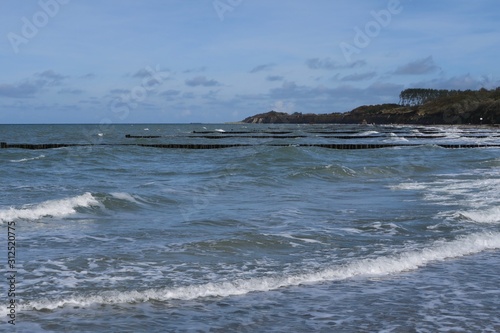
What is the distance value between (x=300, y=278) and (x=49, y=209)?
9.13 metres

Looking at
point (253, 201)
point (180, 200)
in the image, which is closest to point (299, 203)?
point (253, 201)

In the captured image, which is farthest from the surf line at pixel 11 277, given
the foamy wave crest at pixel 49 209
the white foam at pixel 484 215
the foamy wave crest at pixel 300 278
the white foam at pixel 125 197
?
the white foam at pixel 484 215

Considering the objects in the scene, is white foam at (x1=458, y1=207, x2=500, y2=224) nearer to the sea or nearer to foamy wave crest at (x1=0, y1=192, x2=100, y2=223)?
the sea

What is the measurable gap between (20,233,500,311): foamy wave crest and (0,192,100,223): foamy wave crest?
7.40 metres

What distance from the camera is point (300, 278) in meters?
9.04

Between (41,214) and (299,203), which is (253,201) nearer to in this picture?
(299,203)

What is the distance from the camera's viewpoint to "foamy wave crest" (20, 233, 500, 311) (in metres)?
7.86

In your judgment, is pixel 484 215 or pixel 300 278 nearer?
pixel 300 278

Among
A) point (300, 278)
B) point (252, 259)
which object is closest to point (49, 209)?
point (252, 259)

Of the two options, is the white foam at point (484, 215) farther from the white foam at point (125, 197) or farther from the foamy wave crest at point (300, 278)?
the white foam at point (125, 197)

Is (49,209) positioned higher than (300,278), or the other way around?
(49,209)

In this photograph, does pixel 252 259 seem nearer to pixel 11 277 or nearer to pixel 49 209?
pixel 11 277

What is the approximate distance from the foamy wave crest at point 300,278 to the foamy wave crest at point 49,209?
7395mm

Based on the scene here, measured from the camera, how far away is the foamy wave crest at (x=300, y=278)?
25.8ft
